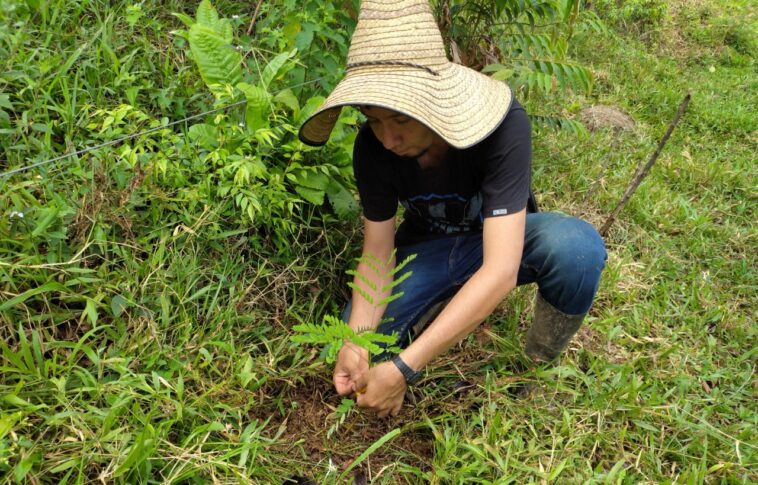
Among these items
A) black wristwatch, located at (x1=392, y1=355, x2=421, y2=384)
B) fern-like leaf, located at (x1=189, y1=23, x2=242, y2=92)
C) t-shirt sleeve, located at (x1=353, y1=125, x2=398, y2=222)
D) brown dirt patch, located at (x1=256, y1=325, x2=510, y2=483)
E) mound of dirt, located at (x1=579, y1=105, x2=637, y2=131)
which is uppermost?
fern-like leaf, located at (x1=189, y1=23, x2=242, y2=92)

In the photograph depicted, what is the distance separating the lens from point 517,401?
209 centimetres

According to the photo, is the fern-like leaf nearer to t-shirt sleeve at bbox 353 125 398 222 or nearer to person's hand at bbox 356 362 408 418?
t-shirt sleeve at bbox 353 125 398 222

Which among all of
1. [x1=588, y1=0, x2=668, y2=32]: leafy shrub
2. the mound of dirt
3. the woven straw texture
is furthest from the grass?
[x1=588, y1=0, x2=668, y2=32]: leafy shrub

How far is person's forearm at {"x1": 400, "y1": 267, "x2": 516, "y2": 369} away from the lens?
1.75m

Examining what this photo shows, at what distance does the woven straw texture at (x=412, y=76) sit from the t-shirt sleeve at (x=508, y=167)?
9 centimetres

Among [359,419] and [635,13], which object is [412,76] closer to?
[359,419]

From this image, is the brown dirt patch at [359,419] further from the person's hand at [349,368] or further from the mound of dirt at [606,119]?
the mound of dirt at [606,119]

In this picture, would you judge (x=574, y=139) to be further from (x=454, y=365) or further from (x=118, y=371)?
(x=118, y=371)

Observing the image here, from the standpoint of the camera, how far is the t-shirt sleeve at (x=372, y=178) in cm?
204

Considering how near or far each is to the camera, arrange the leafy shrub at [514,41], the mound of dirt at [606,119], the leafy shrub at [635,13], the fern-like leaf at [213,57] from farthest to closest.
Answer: the leafy shrub at [635,13]
the mound of dirt at [606,119]
the leafy shrub at [514,41]
the fern-like leaf at [213,57]

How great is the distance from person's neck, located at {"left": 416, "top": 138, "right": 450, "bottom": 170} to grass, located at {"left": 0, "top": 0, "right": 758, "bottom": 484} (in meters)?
0.62

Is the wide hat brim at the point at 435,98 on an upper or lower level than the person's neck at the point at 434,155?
upper

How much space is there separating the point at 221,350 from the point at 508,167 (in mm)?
1169

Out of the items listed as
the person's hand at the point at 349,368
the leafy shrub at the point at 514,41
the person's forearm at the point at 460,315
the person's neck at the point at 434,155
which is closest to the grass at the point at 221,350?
the person's hand at the point at 349,368
